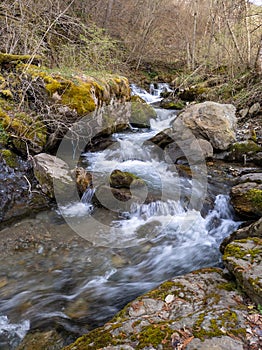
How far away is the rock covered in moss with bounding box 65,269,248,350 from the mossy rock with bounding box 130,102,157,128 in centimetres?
724

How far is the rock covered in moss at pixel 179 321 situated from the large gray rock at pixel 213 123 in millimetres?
5329

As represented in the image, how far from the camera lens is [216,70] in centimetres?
1255

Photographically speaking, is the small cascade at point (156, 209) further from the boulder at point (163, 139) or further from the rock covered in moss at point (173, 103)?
the rock covered in moss at point (173, 103)

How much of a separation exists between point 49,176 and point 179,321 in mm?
3476

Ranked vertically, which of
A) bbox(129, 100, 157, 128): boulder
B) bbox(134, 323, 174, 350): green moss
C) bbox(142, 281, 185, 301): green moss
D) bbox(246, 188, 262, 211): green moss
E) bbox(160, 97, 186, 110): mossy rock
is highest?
bbox(160, 97, 186, 110): mossy rock

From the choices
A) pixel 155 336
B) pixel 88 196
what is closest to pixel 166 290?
pixel 155 336

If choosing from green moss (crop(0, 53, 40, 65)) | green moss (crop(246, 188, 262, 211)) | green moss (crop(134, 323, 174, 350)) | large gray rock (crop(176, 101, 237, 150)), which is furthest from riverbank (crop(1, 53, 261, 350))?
large gray rock (crop(176, 101, 237, 150))

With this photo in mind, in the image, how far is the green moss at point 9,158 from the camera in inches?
185

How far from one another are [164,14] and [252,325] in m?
20.2

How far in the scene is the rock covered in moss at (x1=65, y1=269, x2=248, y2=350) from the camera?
5.81 feet

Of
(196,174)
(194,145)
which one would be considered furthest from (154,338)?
(194,145)

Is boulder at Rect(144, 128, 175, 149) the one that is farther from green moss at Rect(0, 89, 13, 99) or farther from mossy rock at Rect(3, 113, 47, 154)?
green moss at Rect(0, 89, 13, 99)

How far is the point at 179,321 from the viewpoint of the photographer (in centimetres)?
195

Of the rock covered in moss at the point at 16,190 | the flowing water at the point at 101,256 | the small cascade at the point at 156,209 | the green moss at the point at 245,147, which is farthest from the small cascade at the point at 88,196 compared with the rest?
the green moss at the point at 245,147
